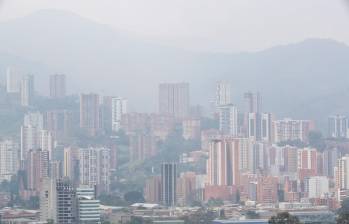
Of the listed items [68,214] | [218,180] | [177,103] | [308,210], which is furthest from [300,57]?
[68,214]

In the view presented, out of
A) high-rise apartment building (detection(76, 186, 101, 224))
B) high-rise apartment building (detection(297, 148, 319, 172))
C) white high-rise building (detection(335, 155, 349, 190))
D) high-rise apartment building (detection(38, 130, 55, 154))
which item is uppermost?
high-rise apartment building (detection(38, 130, 55, 154))

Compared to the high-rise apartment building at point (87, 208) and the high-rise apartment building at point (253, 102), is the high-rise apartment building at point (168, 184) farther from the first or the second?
the high-rise apartment building at point (253, 102)

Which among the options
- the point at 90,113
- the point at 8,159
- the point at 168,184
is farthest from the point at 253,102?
the point at 168,184

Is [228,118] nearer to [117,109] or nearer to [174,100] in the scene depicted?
[174,100]

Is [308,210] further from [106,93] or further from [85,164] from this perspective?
[106,93]

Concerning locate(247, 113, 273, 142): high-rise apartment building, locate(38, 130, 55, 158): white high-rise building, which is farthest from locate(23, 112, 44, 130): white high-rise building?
locate(247, 113, 273, 142): high-rise apartment building

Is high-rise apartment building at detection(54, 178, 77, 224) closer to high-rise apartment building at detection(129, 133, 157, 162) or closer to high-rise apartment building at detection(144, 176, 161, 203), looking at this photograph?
high-rise apartment building at detection(144, 176, 161, 203)
